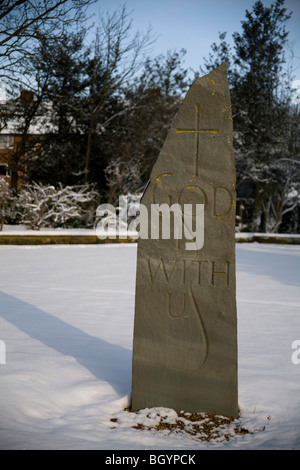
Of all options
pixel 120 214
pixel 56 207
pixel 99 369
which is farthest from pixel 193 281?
pixel 120 214

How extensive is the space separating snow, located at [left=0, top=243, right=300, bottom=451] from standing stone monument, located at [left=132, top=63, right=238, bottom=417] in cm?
27

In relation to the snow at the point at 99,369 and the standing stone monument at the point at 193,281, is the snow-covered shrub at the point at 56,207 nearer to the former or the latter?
the snow at the point at 99,369

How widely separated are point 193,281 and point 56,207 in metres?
15.5

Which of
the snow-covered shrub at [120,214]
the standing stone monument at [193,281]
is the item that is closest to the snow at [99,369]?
the standing stone monument at [193,281]

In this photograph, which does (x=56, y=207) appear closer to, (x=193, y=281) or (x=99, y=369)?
(x=99, y=369)

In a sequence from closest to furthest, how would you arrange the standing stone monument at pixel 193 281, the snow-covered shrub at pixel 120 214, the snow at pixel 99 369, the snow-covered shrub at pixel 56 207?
the snow at pixel 99 369 → the standing stone monument at pixel 193 281 → the snow-covered shrub at pixel 56 207 → the snow-covered shrub at pixel 120 214

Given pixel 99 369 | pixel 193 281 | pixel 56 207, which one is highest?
pixel 56 207

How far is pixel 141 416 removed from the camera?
3.31 m

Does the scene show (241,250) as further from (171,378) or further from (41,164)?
(171,378)

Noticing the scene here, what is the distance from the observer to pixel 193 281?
11.1 feet

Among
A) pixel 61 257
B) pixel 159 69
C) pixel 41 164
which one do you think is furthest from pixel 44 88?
pixel 61 257

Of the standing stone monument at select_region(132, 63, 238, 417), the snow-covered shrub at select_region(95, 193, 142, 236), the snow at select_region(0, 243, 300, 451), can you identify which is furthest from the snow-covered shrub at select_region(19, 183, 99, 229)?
the standing stone monument at select_region(132, 63, 238, 417)

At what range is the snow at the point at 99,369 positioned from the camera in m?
3.01

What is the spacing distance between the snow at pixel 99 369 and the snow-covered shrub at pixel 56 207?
822cm
